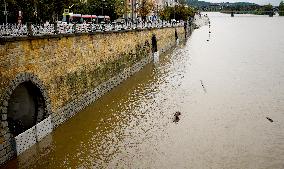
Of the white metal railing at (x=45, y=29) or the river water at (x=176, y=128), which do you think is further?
the river water at (x=176, y=128)

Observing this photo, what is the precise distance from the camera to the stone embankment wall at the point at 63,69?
19.4m

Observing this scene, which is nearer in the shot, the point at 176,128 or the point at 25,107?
the point at 25,107

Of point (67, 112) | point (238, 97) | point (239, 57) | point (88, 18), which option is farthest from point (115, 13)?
point (67, 112)

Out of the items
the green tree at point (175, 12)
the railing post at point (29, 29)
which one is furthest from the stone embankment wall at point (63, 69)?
the green tree at point (175, 12)

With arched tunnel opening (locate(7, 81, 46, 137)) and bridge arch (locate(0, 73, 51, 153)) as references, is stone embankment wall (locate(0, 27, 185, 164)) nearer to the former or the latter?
bridge arch (locate(0, 73, 51, 153))

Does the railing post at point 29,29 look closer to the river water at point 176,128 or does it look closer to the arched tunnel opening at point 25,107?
the arched tunnel opening at point 25,107

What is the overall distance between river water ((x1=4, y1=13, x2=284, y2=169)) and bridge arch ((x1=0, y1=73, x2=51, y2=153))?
1.50 metres

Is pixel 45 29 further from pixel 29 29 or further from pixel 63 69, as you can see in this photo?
pixel 63 69

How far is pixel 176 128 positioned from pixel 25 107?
32.8 feet

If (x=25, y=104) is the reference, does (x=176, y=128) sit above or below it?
below

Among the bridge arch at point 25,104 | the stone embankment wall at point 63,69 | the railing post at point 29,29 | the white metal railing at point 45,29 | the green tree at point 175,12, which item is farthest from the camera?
the green tree at point 175,12

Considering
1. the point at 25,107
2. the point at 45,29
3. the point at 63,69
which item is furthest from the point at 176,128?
the point at 45,29

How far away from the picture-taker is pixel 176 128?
25703 millimetres

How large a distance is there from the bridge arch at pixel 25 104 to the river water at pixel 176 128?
1.50 m
